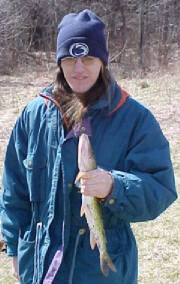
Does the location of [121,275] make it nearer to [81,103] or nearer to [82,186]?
[82,186]

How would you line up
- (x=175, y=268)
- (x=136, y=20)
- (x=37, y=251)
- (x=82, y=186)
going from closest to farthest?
(x=82, y=186) < (x=37, y=251) < (x=175, y=268) < (x=136, y=20)

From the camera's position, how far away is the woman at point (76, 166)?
2.24 meters

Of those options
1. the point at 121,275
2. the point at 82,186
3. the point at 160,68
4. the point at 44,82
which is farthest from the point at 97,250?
the point at 160,68

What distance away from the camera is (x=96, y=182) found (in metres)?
2.05

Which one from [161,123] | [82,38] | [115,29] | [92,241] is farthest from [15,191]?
[115,29]

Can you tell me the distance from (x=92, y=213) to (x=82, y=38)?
30.0 inches

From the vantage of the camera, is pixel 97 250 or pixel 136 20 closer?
pixel 97 250

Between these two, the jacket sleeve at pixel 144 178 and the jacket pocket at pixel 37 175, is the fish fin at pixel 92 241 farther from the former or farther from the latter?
the jacket pocket at pixel 37 175

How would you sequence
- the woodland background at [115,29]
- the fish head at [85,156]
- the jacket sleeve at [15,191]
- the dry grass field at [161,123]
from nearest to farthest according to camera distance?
the fish head at [85,156]
the jacket sleeve at [15,191]
the dry grass field at [161,123]
the woodland background at [115,29]

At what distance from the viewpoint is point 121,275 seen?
2.33 metres

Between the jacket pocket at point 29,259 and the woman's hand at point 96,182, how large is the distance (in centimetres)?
42

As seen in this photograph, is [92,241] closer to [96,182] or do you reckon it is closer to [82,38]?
[96,182]

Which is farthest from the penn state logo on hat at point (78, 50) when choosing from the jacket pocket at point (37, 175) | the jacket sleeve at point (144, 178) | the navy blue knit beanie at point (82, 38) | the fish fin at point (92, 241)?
the fish fin at point (92, 241)

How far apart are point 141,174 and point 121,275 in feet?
1.54
